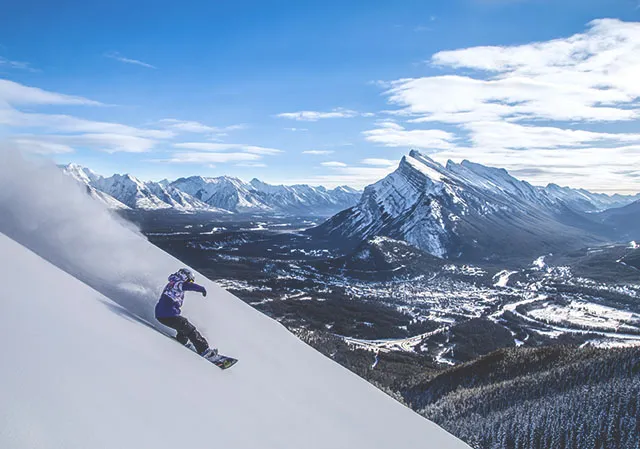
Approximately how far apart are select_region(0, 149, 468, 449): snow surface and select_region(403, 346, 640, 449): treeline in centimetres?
5758

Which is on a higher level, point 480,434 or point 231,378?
point 231,378

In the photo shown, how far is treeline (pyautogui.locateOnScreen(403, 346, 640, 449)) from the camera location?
5425cm

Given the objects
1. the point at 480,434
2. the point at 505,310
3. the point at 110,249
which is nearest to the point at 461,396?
the point at 480,434

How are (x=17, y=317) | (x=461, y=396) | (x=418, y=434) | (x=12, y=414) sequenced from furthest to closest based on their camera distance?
(x=461, y=396) < (x=418, y=434) < (x=17, y=317) < (x=12, y=414)

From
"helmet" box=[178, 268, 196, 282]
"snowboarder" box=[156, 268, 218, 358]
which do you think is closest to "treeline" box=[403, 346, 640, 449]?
"snowboarder" box=[156, 268, 218, 358]

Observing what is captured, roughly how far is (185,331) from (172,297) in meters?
0.87

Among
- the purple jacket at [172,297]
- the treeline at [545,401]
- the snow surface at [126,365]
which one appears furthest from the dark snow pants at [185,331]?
the treeline at [545,401]

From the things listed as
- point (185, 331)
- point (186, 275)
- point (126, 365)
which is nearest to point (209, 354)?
point (185, 331)

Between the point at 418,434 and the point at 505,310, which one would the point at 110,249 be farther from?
the point at 505,310

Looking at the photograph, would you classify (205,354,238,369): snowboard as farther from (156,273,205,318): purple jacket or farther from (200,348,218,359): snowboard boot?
(156,273,205,318): purple jacket

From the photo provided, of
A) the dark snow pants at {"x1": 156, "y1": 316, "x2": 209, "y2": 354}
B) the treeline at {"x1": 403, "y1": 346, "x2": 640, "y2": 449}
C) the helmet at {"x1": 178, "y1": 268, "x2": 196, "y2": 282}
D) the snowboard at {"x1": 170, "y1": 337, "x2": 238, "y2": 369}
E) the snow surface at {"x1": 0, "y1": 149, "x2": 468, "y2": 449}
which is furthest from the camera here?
the treeline at {"x1": 403, "y1": 346, "x2": 640, "y2": 449}

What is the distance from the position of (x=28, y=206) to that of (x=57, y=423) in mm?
9040

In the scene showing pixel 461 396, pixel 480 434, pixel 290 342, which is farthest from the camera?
pixel 461 396

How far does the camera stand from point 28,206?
11289mm
